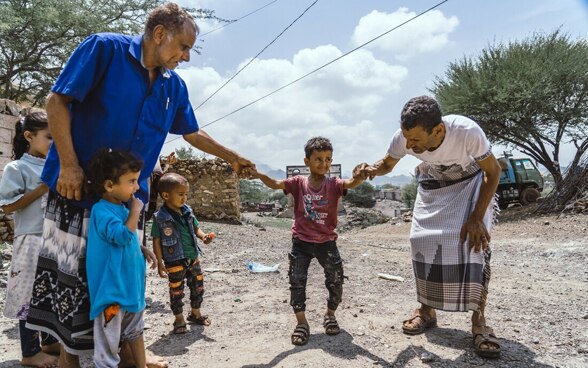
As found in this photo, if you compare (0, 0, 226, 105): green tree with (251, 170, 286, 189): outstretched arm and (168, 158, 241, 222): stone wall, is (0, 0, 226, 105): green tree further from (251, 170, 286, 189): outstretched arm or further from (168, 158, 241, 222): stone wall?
(251, 170, 286, 189): outstretched arm

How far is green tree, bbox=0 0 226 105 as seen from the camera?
12336mm

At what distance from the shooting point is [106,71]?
6.73 ft

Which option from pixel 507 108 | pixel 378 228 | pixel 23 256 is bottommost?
pixel 378 228

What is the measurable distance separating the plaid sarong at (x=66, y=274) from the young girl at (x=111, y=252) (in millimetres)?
66

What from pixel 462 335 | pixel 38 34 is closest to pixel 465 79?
pixel 38 34

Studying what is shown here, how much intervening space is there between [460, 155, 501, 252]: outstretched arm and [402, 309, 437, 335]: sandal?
2.30 feet

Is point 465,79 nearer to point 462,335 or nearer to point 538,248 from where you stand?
point 538,248

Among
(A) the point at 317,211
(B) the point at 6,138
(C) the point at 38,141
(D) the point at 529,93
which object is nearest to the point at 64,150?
(C) the point at 38,141

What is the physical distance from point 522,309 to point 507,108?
15586 mm

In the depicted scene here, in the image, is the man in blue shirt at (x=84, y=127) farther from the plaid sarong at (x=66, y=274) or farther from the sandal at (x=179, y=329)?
the sandal at (x=179, y=329)

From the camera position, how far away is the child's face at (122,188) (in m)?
2.04

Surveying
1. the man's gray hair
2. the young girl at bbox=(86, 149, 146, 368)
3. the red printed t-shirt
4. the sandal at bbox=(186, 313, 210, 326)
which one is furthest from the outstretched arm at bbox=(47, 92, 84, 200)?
the sandal at bbox=(186, 313, 210, 326)

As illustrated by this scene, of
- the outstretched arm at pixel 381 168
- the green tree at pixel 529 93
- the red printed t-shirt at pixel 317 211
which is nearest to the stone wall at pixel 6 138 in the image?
the red printed t-shirt at pixel 317 211

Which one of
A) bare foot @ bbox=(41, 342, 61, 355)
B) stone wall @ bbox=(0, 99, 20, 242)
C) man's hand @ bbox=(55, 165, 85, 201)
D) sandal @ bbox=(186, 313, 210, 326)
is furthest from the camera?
stone wall @ bbox=(0, 99, 20, 242)
